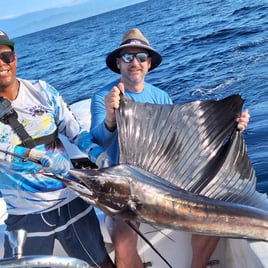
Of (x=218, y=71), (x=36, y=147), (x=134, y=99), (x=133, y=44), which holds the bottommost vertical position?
(x=36, y=147)

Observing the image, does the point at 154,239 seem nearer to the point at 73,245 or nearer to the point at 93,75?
the point at 73,245

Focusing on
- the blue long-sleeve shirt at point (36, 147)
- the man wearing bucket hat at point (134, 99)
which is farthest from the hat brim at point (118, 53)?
the blue long-sleeve shirt at point (36, 147)

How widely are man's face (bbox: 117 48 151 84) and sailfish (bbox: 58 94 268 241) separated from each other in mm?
550

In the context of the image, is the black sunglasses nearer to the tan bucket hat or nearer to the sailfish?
the sailfish

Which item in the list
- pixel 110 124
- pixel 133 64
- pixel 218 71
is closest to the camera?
pixel 110 124

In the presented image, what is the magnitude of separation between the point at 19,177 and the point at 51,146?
18cm

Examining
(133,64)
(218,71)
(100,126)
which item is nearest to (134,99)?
(133,64)

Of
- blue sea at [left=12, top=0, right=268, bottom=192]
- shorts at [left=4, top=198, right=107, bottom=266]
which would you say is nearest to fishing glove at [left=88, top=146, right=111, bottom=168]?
shorts at [left=4, top=198, right=107, bottom=266]

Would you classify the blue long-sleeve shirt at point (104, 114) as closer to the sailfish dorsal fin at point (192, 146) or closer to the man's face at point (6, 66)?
the sailfish dorsal fin at point (192, 146)

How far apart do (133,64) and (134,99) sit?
7.0 inches

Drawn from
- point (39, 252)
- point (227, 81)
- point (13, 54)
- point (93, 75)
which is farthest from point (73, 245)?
point (93, 75)

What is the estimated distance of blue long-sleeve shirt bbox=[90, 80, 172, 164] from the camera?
1943mm

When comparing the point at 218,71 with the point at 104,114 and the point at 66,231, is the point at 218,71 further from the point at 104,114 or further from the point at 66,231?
the point at 66,231

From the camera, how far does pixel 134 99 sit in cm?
234
